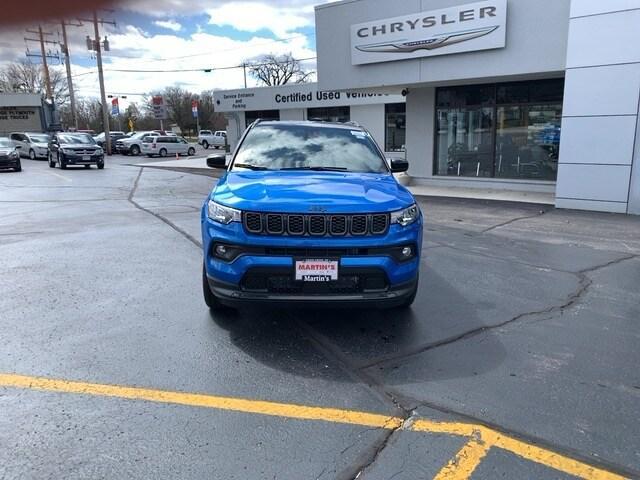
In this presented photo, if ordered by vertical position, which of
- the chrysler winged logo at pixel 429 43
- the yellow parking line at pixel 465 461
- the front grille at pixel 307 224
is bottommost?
the yellow parking line at pixel 465 461

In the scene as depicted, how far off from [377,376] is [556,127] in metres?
12.8

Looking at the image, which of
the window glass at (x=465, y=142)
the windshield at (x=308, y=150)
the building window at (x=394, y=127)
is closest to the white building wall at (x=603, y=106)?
the window glass at (x=465, y=142)

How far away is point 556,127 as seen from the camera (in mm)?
14125

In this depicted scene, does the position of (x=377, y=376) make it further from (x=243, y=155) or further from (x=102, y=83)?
(x=102, y=83)

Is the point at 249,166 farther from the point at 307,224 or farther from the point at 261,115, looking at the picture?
the point at 261,115

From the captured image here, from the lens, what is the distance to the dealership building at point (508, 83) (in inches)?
428

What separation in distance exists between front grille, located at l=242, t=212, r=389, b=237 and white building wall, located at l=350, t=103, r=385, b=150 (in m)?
22.5

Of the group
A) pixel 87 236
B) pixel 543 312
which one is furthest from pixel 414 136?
pixel 543 312

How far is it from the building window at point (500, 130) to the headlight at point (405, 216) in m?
11.6

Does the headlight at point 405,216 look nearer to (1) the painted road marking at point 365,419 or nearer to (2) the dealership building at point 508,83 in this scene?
(1) the painted road marking at point 365,419

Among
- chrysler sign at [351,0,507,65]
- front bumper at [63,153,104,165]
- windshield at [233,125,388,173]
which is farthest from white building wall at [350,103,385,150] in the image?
windshield at [233,125,388,173]

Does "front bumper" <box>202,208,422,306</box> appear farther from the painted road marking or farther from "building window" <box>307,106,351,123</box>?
"building window" <box>307,106,351,123</box>

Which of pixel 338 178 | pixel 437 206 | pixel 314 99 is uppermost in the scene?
pixel 314 99

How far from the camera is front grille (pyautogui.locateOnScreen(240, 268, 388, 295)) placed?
398 centimetres
